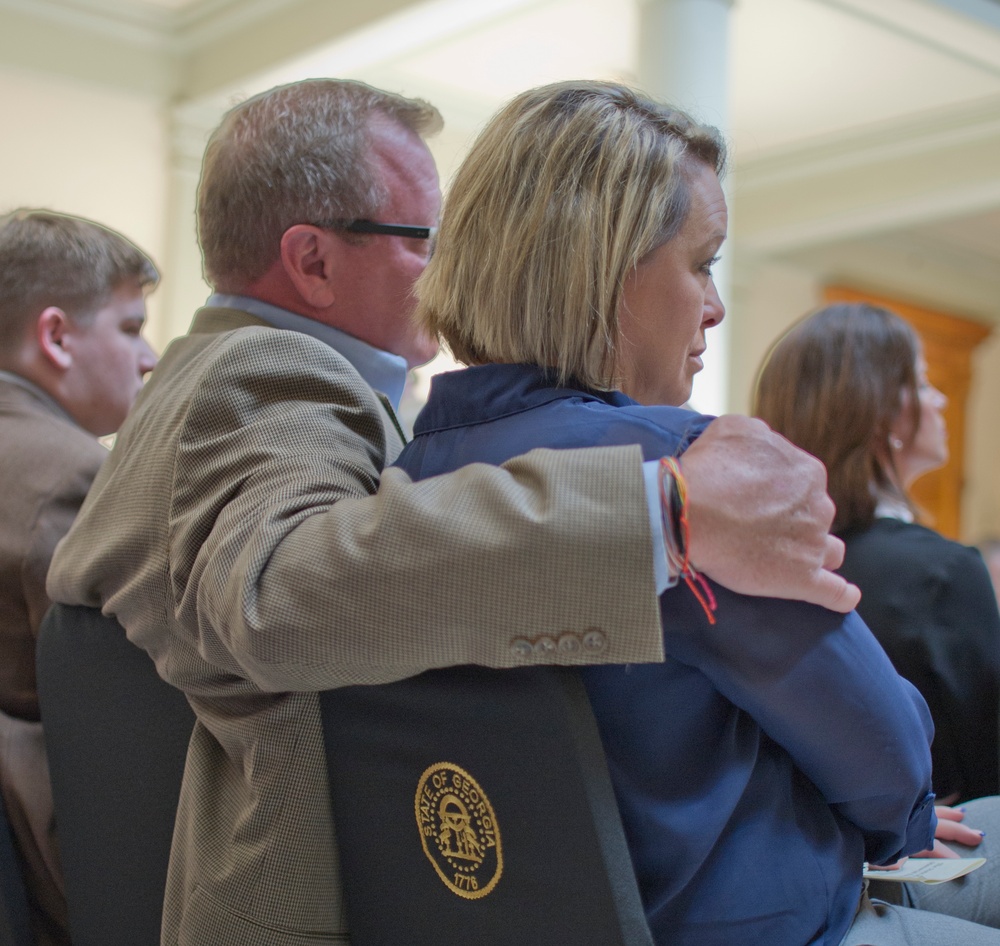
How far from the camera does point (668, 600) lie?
2.83 ft

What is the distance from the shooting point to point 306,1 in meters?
5.22

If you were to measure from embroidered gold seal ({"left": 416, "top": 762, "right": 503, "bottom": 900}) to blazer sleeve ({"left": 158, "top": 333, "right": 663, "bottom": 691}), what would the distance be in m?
0.09

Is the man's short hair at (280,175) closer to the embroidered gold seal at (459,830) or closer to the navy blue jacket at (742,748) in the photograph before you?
the navy blue jacket at (742,748)

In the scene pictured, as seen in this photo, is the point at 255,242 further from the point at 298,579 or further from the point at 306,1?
the point at 306,1

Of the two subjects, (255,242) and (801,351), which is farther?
(801,351)

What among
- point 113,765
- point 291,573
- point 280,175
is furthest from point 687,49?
point 291,573

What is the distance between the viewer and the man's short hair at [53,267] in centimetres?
181

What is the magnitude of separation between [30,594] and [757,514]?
3.52 ft

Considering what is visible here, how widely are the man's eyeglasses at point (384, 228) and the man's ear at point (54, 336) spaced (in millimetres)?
573

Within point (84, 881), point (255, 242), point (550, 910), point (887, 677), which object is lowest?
point (84, 881)

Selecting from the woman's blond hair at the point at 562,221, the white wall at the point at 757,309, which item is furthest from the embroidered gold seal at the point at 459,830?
the white wall at the point at 757,309

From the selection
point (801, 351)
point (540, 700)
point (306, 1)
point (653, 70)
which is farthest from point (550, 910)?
point (306, 1)

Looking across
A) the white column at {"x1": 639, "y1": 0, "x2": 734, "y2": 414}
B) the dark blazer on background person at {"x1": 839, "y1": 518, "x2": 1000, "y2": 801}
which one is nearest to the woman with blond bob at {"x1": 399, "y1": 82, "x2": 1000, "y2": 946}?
the dark blazer on background person at {"x1": 839, "y1": 518, "x2": 1000, "y2": 801}

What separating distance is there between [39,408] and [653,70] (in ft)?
9.75
